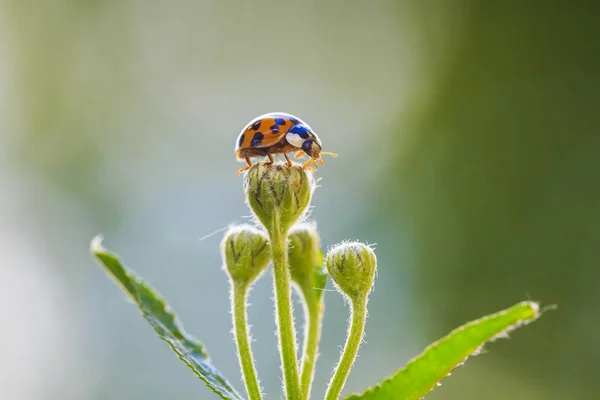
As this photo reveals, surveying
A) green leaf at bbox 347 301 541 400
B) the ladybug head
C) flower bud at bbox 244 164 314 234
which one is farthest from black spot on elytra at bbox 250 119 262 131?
green leaf at bbox 347 301 541 400

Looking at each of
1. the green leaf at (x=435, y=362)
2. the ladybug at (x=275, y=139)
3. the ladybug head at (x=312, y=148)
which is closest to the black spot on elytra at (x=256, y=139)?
the ladybug at (x=275, y=139)

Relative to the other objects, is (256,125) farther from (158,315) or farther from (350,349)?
(350,349)

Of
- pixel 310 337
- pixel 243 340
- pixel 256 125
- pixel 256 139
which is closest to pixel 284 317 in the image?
pixel 243 340

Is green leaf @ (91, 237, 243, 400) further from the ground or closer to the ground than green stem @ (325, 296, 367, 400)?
further from the ground

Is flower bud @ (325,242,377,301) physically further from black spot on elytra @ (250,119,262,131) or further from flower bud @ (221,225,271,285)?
black spot on elytra @ (250,119,262,131)

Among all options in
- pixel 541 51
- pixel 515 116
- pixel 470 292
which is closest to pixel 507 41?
pixel 541 51

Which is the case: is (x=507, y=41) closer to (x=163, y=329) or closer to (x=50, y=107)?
(x=50, y=107)

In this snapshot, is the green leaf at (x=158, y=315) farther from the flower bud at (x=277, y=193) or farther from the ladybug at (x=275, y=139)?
the ladybug at (x=275, y=139)
